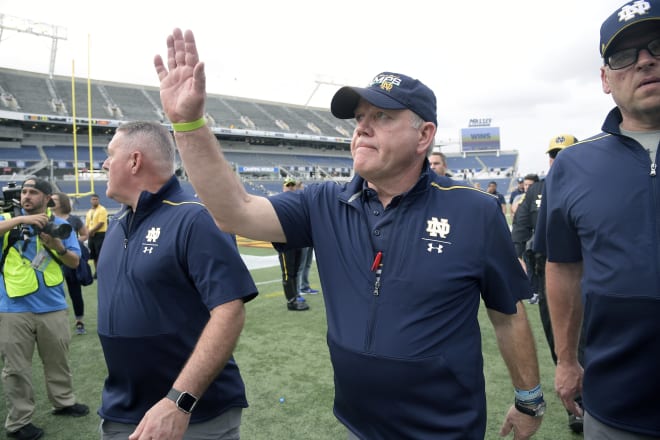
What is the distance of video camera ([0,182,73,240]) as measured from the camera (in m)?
3.39

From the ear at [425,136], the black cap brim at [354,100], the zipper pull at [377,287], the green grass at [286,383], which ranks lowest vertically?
the green grass at [286,383]

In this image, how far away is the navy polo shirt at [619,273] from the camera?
153 centimetres

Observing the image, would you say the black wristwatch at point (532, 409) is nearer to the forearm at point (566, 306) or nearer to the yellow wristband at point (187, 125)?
the forearm at point (566, 306)

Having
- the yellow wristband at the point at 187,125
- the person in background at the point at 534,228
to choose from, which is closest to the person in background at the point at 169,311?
the yellow wristband at the point at 187,125

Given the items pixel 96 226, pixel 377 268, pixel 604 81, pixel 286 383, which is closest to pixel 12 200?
pixel 286 383

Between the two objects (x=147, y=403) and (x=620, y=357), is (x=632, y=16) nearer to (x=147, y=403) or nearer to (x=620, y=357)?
(x=620, y=357)

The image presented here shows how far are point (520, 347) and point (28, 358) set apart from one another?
146 inches

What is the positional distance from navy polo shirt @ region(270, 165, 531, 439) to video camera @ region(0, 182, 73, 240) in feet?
8.73

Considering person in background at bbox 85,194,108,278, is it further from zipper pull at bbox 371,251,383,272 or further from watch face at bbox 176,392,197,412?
zipper pull at bbox 371,251,383,272

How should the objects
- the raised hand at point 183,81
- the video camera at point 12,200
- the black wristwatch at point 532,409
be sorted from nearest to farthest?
the raised hand at point 183,81 → the black wristwatch at point 532,409 → the video camera at point 12,200

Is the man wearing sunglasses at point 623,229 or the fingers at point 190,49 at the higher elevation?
the fingers at point 190,49

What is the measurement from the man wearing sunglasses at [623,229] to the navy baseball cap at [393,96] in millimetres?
700

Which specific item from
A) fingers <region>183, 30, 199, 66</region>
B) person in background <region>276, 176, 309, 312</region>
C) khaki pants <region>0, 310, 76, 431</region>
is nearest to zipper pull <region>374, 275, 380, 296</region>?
fingers <region>183, 30, 199, 66</region>

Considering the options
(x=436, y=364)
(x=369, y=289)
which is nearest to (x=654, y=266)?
(x=436, y=364)
